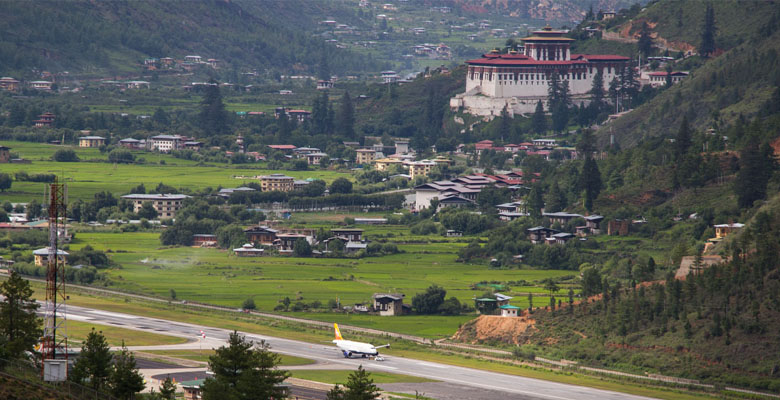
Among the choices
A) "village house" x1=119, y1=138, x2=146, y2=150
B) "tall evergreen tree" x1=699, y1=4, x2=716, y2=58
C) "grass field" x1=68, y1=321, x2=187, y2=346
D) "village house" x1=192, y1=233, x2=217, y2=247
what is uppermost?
Answer: "tall evergreen tree" x1=699, y1=4, x2=716, y2=58

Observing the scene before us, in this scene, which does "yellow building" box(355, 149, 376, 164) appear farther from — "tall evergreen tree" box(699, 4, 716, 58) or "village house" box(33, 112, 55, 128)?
"tall evergreen tree" box(699, 4, 716, 58)

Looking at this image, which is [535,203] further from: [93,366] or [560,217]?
[93,366]

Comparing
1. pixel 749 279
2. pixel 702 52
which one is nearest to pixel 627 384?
pixel 749 279

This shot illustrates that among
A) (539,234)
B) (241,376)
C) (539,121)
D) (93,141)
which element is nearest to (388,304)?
(539,234)

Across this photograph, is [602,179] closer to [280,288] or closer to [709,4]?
[280,288]

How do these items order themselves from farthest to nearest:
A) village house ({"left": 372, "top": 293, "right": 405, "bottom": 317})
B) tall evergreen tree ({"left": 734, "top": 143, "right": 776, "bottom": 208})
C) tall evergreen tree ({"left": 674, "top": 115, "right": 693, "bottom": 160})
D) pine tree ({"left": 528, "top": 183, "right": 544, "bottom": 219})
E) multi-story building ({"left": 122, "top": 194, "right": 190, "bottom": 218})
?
multi-story building ({"left": 122, "top": 194, "right": 190, "bottom": 218})
pine tree ({"left": 528, "top": 183, "right": 544, "bottom": 219})
tall evergreen tree ({"left": 674, "top": 115, "right": 693, "bottom": 160})
tall evergreen tree ({"left": 734, "top": 143, "right": 776, "bottom": 208})
village house ({"left": 372, "top": 293, "right": 405, "bottom": 317})

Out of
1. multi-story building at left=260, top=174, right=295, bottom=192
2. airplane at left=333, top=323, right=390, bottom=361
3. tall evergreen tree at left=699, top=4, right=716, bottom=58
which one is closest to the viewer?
airplane at left=333, top=323, right=390, bottom=361

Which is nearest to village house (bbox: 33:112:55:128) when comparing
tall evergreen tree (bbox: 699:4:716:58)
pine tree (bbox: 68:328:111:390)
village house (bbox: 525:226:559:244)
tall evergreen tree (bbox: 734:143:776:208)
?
tall evergreen tree (bbox: 699:4:716:58)
